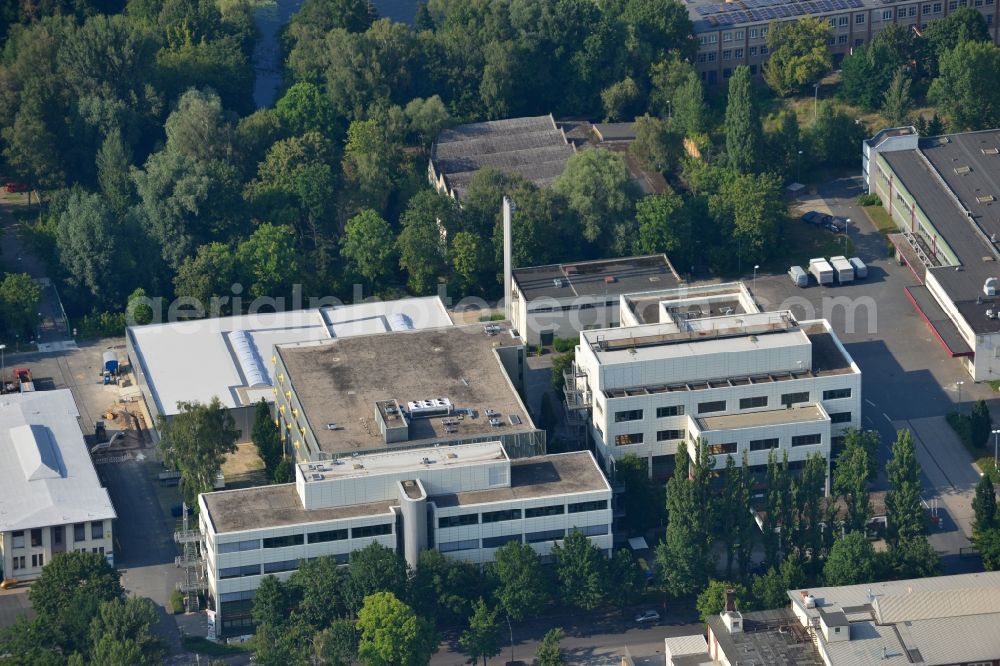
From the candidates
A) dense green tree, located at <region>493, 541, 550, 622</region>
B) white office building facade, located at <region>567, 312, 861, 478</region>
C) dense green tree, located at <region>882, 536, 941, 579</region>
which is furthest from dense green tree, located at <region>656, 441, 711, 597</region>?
dense green tree, located at <region>882, 536, 941, 579</region>

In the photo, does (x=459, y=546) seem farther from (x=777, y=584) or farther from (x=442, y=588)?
(x=777, y=584)

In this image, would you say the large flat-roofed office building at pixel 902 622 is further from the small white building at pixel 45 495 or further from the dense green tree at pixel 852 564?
the small white building at pixel 45 495

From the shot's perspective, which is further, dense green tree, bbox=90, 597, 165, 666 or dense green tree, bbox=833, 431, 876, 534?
dense green tree, bbox=833, 431, 876, 534

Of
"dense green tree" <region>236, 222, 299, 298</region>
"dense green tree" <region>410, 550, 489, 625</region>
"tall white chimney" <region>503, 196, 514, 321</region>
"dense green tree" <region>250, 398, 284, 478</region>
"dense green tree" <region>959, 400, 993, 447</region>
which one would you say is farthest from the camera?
"dense green tree" <region>236, 222, 299, 298</region>

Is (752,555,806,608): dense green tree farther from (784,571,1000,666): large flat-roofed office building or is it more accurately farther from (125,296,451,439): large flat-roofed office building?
(125,296,451,439): large flat-roofed office building

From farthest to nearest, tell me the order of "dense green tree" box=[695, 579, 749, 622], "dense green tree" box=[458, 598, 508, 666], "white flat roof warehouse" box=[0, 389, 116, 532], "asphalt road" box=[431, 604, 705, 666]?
"white flat roof warehouse" box=[0, 389, 116, 532] < "asphalt road" box=[431, 604, 705, 666] < "dense green tree" box=[695, 579, 749, 622] < "dense green tree" box=[458, 598, 508, 666]

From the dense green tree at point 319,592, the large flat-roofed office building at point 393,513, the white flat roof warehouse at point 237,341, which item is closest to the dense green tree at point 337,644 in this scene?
the dense green tree at point 319,592

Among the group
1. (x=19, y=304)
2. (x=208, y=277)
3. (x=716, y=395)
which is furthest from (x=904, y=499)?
(x=19, y=304)
